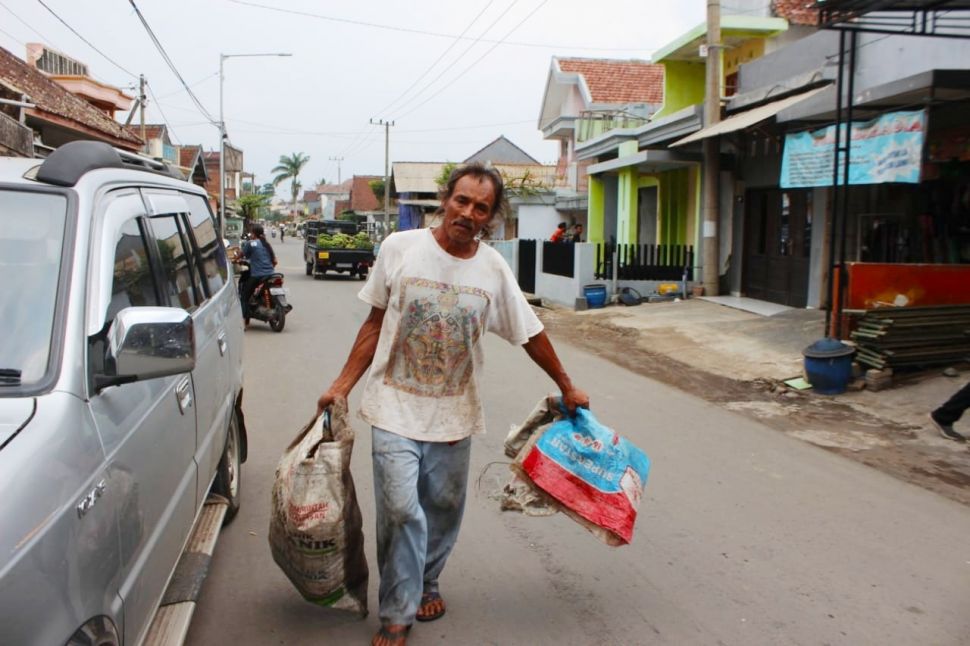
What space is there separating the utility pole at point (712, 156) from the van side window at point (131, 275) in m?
14.4

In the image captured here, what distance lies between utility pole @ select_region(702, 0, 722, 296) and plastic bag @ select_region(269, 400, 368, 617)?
14262 millimetres

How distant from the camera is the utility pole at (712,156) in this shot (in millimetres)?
16250

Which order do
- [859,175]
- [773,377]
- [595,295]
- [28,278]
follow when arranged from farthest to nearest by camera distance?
1. [595,295]
2. [859,175]
3. [773,377]
4. [28,278]

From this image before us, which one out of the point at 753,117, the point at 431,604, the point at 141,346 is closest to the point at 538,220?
the point at 753,117

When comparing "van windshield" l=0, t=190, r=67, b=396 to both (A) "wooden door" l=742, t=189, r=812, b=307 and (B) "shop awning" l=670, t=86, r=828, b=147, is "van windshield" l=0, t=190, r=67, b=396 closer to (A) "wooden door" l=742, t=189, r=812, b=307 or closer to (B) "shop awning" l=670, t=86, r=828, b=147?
(B) "shop awning" l=670, t=86, r=828, b=147

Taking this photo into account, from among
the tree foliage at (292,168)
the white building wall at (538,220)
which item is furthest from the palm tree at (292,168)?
the white building wall at (538,220)

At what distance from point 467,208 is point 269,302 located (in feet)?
36.2

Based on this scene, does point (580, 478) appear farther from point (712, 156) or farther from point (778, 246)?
point (712, 156)

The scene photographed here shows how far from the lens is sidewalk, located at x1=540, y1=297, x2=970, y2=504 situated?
6.88 m

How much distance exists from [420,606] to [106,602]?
171 cm

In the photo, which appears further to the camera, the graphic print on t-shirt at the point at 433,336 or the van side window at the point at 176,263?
the van side window at the point at 176,263

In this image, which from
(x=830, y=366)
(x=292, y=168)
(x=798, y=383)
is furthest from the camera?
(x=292, y=168)

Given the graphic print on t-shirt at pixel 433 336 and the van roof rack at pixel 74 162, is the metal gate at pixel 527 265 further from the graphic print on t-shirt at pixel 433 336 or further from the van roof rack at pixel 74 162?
the van roof rack at pixel 74 162

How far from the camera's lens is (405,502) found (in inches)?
128
